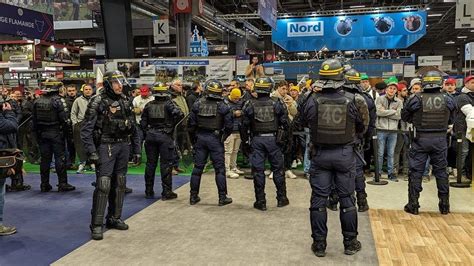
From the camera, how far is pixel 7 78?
17891mm

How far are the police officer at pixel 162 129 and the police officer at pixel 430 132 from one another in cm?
338

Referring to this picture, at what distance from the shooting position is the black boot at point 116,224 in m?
5.50

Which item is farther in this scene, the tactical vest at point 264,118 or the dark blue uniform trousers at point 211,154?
the dark blue uniform trousers at point 211,154

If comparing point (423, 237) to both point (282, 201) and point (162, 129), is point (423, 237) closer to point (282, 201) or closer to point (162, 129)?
point (282, 201)

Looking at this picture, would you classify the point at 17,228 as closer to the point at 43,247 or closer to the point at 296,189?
the point at 43,247

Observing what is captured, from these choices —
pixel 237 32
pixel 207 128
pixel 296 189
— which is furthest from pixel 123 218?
pixel 237 32

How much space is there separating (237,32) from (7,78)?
36.4ft

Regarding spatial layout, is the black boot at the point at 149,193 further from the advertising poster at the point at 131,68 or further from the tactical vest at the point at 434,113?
the advertising poster at the point at 131,68

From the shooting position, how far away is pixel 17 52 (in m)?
16.0

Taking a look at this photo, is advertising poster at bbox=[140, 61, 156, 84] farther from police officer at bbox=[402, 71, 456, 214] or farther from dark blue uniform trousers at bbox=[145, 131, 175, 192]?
police officer at bbox=[402, 71, 456, 214]

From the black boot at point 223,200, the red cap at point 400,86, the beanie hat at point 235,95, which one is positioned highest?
the red cap at point 400,86

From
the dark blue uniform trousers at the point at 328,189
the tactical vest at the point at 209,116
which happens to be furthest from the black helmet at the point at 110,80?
the dark blue uniform trousers at the point at 328,189

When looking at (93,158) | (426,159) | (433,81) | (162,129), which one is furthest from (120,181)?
(433,81)

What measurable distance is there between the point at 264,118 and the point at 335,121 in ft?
6.26
